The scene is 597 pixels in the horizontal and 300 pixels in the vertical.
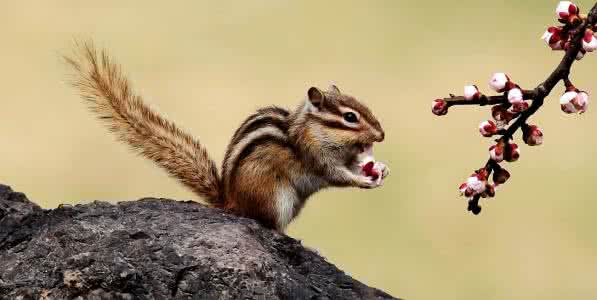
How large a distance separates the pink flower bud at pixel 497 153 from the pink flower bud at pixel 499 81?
0.33 meters

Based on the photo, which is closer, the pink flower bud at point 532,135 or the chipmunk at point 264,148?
the pink flower bud at point 532,135

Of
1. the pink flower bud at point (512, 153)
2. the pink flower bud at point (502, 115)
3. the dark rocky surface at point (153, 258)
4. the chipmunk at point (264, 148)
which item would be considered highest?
the pink flower bud at point (502, 115)

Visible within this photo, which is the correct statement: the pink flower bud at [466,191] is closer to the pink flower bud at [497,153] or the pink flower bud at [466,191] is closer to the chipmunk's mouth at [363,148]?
the pink flower bud at [497,153]

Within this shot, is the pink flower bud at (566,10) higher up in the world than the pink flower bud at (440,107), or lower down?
higher up

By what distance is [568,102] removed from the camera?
571 centimetres

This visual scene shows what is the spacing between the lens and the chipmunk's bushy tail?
22.3 feet

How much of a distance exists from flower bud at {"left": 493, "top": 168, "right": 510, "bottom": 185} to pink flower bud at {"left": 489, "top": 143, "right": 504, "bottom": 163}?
74 millimetres

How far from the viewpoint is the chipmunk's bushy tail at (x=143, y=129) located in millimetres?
6805

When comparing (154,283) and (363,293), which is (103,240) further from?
(363,293)

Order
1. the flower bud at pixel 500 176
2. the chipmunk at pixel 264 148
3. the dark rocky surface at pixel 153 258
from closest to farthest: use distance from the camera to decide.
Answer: the dark rocky surface at pixel 153 258 < the flower bud at pixel 500 176 < the chipmunk at pixel 264 148

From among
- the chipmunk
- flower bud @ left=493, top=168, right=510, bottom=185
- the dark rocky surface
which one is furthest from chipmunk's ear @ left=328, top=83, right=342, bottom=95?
flower bud @ left=493, top=168, right=510, bottom=185

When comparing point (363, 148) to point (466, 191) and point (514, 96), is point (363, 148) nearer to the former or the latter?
point (466, 191)

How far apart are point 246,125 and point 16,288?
2032 mm

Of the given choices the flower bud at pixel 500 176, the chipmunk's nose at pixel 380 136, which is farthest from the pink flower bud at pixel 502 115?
the chipmunk's nose at pixel 380 136
